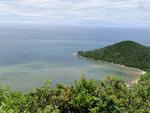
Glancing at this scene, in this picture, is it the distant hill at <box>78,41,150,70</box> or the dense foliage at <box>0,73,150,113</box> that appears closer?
the dense foliage at <box>0,73,150,113</box>

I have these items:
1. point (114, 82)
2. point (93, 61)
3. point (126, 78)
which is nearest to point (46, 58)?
point (93, 61)

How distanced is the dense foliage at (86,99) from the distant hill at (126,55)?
51.0 metres

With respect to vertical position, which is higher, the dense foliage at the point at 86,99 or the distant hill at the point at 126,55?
the dense foliage at the point at 86,99

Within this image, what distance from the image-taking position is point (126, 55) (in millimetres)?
81000

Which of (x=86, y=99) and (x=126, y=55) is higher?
(x=86, y=99)

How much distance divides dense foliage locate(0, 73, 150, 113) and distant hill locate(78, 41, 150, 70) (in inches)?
2008

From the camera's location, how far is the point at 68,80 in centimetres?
5531

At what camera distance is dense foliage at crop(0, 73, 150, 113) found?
56.7 ft

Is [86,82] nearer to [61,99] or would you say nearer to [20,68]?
[61,99]

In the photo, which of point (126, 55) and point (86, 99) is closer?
point (86, 99)

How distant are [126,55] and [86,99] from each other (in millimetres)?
64210

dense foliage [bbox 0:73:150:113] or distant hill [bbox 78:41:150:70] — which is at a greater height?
dense foliage [bbox 0:73:150:113]

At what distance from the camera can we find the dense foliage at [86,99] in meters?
17.3

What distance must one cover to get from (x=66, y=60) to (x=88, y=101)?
201 ft
